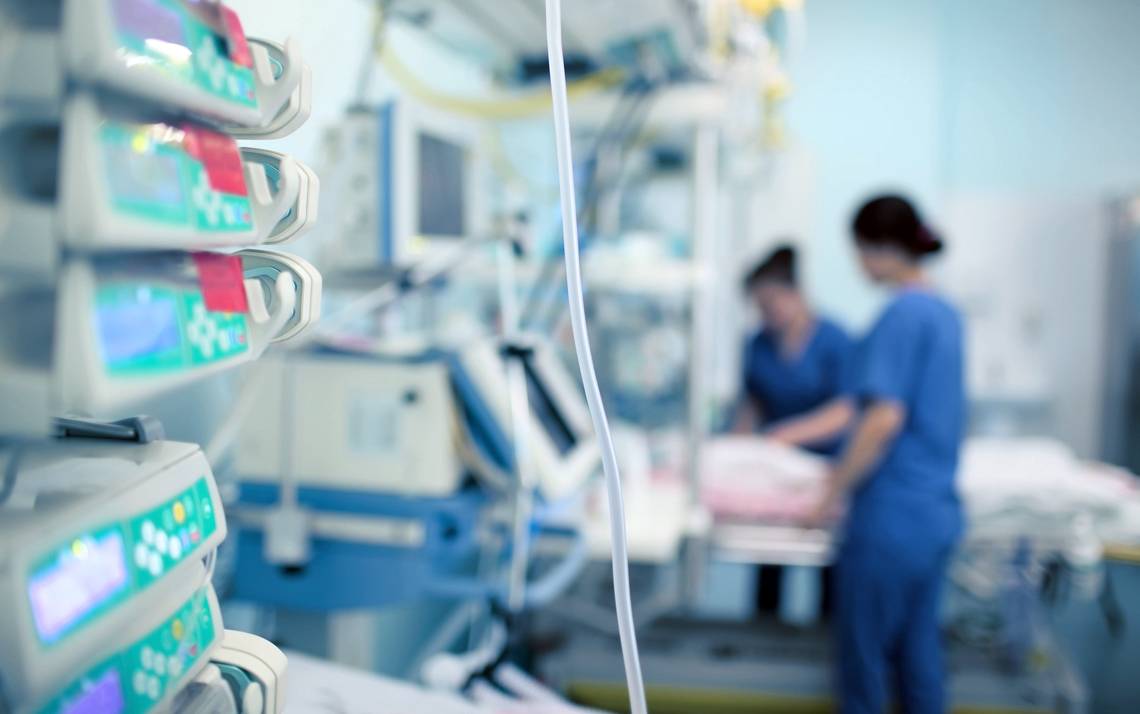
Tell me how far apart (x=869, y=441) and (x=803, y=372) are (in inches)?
39.1

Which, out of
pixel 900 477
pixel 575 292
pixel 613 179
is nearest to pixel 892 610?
pixel 900 477

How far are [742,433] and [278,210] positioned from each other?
2816 millimetres

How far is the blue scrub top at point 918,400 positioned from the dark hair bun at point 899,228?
0.40ft

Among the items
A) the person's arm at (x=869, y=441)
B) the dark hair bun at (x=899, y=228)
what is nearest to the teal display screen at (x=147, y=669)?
the person's arm at (x=869, y=441)

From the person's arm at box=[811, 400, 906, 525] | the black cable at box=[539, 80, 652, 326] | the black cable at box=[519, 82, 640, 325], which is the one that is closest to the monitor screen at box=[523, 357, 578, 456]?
the black cable at box=[519, 82, 640, 325]

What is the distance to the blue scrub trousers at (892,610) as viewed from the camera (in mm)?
2086

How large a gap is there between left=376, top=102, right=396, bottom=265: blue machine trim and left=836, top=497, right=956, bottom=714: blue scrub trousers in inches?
53.6

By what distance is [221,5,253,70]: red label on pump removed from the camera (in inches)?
22.4

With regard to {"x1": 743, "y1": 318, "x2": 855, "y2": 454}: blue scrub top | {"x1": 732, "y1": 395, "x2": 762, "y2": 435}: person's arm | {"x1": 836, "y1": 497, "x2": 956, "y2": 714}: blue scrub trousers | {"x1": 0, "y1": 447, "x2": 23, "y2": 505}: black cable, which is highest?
{"x1": 0, "y1": 447, "x2": 23, "y2": 505}: black cable

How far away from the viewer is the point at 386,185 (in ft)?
4.75

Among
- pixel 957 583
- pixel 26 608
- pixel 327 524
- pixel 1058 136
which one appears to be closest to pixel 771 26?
pixel 1058 136

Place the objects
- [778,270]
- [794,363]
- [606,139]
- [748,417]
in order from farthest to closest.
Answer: [748,417]
[794,363]
[778,270]
[606,139]

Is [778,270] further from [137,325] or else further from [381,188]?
[137,325]

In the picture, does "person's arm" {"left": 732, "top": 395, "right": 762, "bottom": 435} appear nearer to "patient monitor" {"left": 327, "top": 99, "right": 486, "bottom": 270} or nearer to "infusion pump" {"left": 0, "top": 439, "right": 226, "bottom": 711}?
"patient monitor" {"left": 327, "top": 99, "right": 486, "bottom": 270}
